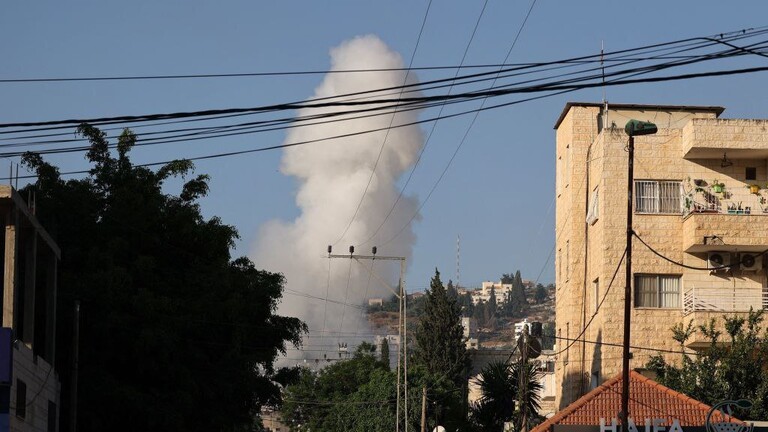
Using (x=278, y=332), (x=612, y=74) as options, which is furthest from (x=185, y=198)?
(x=612, y=74)

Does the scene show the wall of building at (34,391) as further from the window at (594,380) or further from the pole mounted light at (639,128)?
the window at (594,380)

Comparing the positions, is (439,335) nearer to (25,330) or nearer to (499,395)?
(499,395)

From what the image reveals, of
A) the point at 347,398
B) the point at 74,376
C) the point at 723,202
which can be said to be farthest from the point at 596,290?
the point at 347,398

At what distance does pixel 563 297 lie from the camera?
64.1m

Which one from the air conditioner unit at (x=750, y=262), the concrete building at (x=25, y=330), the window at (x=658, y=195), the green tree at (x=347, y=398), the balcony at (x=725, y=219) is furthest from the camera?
the green tree at (x=347, y=398)

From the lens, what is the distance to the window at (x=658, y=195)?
56.4m

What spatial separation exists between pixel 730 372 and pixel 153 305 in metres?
21.0

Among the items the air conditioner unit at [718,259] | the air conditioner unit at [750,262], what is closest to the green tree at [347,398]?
the air conditioner unit at [718,259]

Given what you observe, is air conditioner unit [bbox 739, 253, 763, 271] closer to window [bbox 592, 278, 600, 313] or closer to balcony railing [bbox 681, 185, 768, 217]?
balcony railing [bbox 681, 185, 768, 217]

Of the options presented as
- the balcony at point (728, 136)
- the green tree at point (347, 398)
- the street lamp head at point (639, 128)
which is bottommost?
the green tree at point (347, 398)

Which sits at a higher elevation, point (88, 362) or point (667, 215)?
point (667, 215)

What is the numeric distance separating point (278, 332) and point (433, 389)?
38.1m

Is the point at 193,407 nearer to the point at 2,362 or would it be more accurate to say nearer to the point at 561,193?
the point at 2,362

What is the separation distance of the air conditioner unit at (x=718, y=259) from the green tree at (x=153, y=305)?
57.5ft
